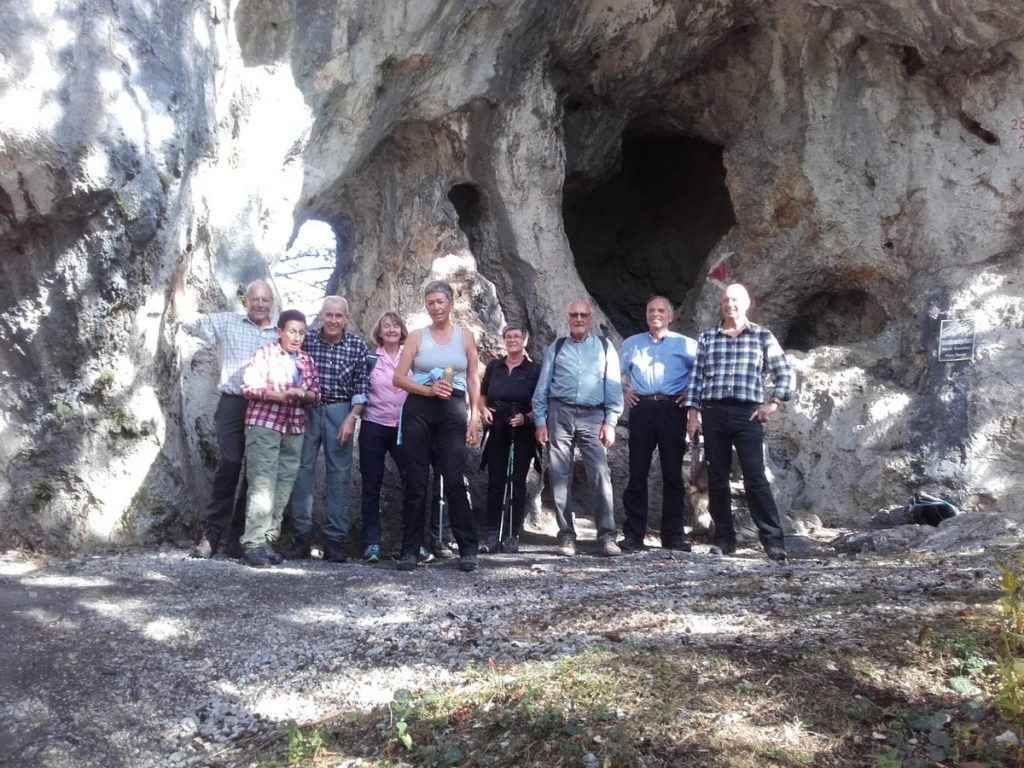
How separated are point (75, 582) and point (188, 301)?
2.56 metres

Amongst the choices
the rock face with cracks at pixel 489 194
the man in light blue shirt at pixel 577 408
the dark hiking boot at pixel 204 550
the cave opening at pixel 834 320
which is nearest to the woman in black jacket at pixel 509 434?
the man in light blue shirt at pixel 577 408

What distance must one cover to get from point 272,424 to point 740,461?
2719 millimetres

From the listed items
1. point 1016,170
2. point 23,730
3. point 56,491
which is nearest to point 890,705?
point 23,730

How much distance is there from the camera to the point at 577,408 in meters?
5.88

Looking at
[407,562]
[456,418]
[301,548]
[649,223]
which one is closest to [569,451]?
[456,418]

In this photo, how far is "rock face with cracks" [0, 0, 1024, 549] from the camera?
17.5 feet

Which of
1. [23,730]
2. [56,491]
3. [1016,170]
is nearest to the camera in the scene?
[23,730]

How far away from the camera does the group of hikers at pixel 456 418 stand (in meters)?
5.19

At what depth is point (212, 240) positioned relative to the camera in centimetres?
669

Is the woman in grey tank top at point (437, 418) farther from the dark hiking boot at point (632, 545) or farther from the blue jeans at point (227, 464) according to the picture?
the dark hiking boot at point (632, 545)

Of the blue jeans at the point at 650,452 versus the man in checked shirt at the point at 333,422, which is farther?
the blue jeans at the point at 650,452

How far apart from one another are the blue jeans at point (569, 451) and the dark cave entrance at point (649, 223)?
5.84 meters

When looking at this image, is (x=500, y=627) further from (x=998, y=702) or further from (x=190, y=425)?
(x=190, y=425)

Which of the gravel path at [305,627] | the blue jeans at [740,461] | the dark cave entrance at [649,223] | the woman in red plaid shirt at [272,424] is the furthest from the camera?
the dark cave entrance at [649,223]
